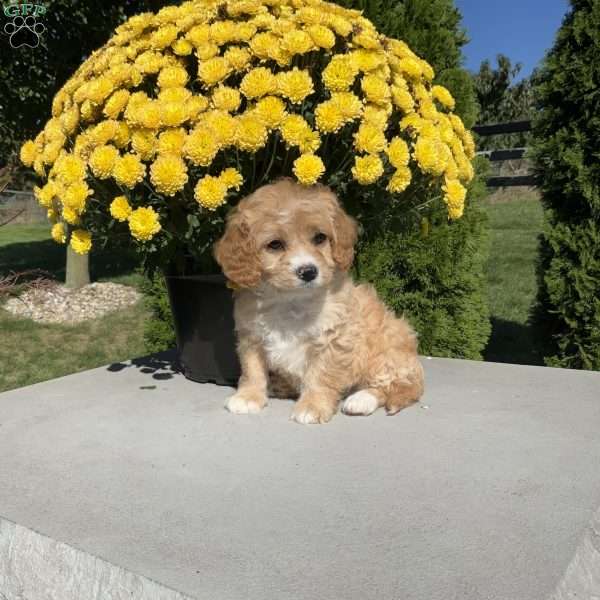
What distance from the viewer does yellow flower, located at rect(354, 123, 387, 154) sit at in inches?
104

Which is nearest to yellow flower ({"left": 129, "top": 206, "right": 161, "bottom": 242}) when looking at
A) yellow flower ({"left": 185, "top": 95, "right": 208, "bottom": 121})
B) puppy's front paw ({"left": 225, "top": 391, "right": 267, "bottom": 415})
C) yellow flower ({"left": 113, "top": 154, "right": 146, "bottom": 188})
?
yellow flower ({"left": 113, "top": 154, "right": 146, "bottom": 188})

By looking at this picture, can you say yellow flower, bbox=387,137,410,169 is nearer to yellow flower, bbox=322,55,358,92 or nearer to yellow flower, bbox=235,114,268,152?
yellow flower, bbox=322,55,358,92

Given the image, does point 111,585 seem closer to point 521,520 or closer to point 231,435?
point 231,435

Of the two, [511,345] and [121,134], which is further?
[511,345]

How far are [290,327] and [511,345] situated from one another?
15.8 ft

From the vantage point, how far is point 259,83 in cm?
256

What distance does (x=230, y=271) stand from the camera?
258 centimetres

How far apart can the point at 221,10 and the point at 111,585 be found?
2.49 meters

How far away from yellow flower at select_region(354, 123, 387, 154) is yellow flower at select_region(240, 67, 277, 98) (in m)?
0.42

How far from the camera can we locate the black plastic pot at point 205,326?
3111mm

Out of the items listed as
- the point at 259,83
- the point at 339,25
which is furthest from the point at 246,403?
the point at 339,25

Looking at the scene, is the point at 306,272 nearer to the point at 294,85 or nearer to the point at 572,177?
the point at 294,85

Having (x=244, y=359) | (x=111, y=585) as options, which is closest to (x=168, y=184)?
(x=244, y=359)

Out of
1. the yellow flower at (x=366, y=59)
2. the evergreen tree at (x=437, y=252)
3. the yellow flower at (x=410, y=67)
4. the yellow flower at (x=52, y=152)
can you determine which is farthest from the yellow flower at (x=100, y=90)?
the evergreen tree at (x=437, y=252)
